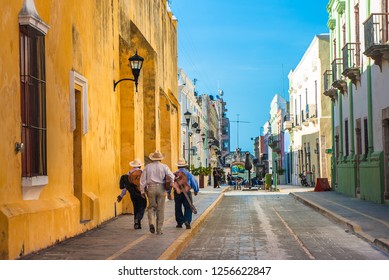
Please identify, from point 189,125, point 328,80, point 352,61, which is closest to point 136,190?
point 352,61

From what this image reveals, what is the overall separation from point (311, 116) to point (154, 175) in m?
34.5

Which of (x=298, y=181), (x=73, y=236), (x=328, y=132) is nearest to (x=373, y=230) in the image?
(x=73, y=236)

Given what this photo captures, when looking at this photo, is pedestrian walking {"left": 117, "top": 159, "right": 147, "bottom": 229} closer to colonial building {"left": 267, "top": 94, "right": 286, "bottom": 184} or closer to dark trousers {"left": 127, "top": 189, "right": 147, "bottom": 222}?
dark trousers {"left": 127, "top": 189, "right": 147, "bottom": 222}

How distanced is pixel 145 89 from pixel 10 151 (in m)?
15.1

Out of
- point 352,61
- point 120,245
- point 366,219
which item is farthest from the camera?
point 352,61

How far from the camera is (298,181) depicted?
56812mm

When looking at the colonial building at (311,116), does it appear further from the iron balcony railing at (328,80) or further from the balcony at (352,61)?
the balcony at (352,61)

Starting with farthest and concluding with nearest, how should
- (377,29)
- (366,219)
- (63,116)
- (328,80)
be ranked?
(328,80) → (377,29) → (366,219) → (63,116)

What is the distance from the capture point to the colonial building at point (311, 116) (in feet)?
151

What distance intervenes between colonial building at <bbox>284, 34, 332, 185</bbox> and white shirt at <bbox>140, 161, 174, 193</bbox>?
3157 cm

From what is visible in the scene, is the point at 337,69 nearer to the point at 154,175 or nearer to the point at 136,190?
the point at 136,190

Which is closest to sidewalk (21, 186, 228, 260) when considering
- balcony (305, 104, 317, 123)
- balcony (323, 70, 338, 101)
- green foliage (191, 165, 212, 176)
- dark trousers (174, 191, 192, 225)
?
dark trousers (174, 191, 192, 225)

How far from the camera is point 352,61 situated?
97.1 feet

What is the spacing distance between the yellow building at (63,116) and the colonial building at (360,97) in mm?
7239
